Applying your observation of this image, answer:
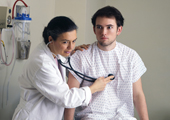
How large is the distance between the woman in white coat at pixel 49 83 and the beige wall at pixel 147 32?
1142 millimetres

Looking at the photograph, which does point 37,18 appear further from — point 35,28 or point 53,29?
point 53,29

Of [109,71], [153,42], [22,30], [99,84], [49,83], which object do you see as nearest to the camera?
[49,83]

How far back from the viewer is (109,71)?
1.71m

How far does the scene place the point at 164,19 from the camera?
2.77 meters

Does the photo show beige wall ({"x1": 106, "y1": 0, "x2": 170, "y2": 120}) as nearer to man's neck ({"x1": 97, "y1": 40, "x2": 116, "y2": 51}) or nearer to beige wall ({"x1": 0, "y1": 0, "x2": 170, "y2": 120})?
beige wall ({"x1": 0, "y1": 0, "x2": 170, "y2": 120})

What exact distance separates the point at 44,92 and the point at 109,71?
1.87 ft

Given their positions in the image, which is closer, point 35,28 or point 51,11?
point 35,28

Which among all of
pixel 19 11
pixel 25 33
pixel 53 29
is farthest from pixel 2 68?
pixel 53 29

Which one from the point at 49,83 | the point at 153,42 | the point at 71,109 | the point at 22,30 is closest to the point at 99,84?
the point at 71,109

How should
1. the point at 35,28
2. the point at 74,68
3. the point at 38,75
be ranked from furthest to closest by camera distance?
the point at 35,28 < the point at 74,68 < the point at 38,75

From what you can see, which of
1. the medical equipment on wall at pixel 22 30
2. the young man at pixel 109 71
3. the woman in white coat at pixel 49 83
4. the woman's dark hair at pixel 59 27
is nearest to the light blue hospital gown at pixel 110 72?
the young man at pixel 109 71

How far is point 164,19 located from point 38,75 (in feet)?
6.54

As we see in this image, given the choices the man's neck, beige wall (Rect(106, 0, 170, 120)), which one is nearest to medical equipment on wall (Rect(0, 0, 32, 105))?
the man's neck

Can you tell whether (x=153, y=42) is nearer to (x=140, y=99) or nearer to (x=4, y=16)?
(x=140, y=99)
